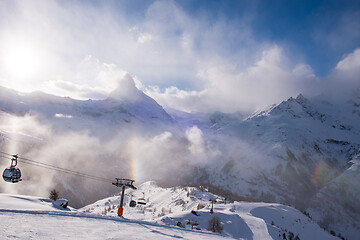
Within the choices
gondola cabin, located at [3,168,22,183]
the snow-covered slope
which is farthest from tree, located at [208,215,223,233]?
gondola cabin, located at [3,168,22,183]

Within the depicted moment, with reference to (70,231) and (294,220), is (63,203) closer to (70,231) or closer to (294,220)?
(70,231)

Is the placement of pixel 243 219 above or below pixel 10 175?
below

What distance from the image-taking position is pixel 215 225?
28531 mm

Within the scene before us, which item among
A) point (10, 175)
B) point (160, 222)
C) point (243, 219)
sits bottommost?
point (160, 222)

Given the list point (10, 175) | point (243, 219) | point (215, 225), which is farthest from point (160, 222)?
point (10, 175)

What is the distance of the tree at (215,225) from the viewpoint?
2748 centimetres

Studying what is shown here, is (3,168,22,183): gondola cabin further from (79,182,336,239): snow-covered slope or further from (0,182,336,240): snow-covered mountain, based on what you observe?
(79,182,336,239): snow-covered slope

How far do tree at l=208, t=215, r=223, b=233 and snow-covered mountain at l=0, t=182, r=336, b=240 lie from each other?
0.60m

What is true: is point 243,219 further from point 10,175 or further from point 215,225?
point 10,175

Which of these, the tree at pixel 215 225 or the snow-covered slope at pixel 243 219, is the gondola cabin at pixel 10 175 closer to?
the snow-covered slope at pixel 243 219

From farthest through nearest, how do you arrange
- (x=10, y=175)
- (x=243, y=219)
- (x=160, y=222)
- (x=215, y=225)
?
1. (x=243, y=219)
2. (x=215, y=225)
3. (x=10, y=175)
4. (x=160, y=222)

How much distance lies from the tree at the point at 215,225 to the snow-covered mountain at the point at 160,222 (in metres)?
0.60

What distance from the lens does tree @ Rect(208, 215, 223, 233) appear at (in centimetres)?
2748

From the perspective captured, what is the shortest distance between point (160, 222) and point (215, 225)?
6.52m
